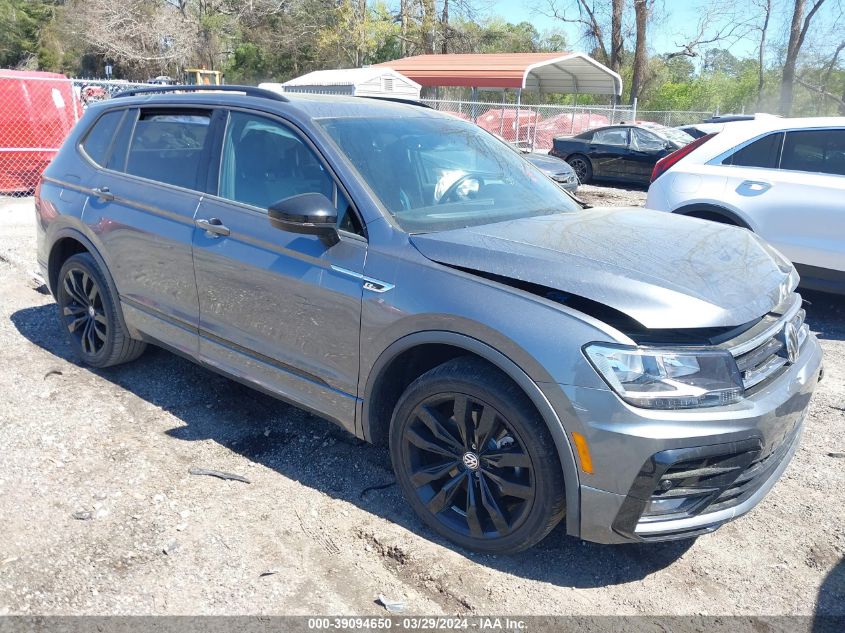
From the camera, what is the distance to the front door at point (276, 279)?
3.15m

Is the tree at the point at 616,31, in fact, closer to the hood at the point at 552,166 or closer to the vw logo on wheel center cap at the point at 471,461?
the hood at the point at 552,166

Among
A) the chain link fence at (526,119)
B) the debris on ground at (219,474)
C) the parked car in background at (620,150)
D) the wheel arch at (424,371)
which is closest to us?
the wheel arch at (424,371)

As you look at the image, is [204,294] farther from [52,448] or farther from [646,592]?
[646,592]

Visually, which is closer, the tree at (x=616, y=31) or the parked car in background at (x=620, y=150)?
the parked car in background at (x=620, y=150)

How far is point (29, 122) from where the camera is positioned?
11570mm

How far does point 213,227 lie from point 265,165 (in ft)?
1.38

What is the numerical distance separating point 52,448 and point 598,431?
2.91 meters

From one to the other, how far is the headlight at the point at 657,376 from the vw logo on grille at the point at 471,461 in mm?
699

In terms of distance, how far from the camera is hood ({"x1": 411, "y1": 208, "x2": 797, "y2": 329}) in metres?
2.52

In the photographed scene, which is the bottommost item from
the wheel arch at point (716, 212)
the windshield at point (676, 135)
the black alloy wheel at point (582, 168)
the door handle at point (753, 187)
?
the black alloy wheel at point (582, 168)

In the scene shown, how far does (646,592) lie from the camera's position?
9.12ft

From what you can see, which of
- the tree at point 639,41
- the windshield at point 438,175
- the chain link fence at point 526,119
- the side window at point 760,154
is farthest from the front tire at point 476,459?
the tree at point 639,41

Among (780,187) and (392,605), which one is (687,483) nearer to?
(392,605)

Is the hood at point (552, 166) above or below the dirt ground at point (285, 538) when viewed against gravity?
above
